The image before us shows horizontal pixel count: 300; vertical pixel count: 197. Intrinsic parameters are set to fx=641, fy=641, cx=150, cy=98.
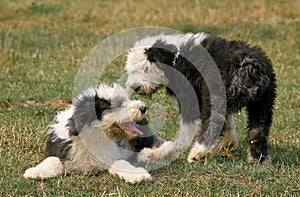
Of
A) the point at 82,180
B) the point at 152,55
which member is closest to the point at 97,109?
the point at 82,180

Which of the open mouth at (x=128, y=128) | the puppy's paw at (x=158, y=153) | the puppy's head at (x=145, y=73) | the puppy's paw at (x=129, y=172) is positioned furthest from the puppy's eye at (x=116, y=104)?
the puppy's head at (x=145, y=73)

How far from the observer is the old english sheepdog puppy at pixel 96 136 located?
628 cm

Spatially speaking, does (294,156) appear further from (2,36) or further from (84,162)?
(2,36)

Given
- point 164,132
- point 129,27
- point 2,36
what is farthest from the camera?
point 129,27

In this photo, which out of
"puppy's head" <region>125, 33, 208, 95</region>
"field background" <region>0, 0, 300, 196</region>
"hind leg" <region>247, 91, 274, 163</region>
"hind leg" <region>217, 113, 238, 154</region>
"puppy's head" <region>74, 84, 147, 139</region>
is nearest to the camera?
"field background" <region>0, 0, 300, 196</region>

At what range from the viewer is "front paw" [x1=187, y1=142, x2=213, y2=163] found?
7098mm

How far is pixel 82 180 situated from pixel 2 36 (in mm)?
8165

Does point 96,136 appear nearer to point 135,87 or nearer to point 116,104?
point 116,104

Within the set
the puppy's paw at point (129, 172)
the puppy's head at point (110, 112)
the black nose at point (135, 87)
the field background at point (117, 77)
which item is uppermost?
the puppy's head at point (110, 112)

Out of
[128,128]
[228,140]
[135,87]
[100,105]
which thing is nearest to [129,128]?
[128,128]

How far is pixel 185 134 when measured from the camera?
298 inches

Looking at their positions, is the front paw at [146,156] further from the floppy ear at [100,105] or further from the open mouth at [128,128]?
the floppy ear at [100,105]

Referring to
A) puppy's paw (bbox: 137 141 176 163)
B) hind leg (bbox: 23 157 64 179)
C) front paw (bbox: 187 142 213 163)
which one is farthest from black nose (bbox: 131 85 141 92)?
hind leg (bbox: 23 157 64 179)

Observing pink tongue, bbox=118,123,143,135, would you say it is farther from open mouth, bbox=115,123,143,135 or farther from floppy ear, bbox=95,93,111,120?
floppy ear, bbox=95,93,111,120
